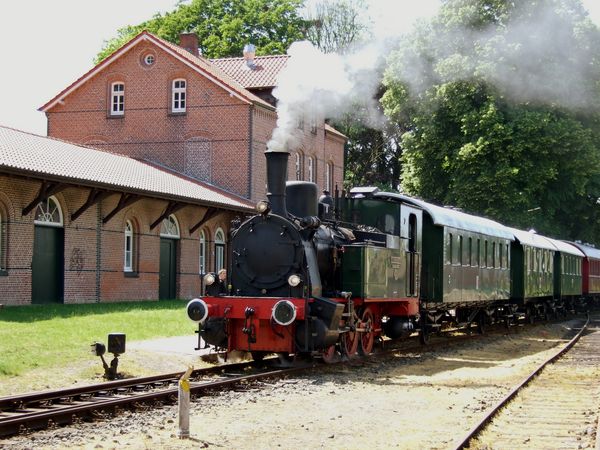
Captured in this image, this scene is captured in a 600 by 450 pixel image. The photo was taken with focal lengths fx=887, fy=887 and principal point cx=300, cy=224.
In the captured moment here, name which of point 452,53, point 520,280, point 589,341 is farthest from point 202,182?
point 589,341

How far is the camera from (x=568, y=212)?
37531 millimetres

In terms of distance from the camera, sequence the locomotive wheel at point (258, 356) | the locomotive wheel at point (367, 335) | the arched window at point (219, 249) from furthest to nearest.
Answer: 1. the arched window at point (219, 249)
2. the locomotive wheel at point (367, 335)
3. the locomotive wheel at point (258, 356)

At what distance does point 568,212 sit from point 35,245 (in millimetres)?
23612

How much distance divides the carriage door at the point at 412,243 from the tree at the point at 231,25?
34.7 metres

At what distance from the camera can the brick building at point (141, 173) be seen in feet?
71.6

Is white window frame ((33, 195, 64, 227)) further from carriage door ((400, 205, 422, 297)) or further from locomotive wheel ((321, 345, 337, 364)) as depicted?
locomotive wheel ((321, 345, 337, 364))

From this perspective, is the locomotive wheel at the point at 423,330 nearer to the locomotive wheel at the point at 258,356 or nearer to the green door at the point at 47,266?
the locomotive wheel at the point at 258,356

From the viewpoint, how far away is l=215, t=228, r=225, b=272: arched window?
3116cm

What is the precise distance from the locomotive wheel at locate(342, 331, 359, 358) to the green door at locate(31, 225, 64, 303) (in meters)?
10.8

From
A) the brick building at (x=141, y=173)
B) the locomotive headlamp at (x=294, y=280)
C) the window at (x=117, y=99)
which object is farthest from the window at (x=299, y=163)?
the locomotive headlamp at (x=294, y=280)

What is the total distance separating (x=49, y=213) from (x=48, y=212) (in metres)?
0.04

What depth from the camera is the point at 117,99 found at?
36406 millimetres

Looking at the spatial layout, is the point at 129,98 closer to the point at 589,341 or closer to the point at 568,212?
the point at 568,212

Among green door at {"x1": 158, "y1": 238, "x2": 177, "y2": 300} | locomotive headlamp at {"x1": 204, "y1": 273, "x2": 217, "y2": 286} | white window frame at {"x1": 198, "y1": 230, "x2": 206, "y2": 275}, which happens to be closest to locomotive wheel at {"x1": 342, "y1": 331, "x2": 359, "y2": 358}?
locomotive headlamp at {"x1": 204, "y1": 273, "x2": 217, "y2": 286}
